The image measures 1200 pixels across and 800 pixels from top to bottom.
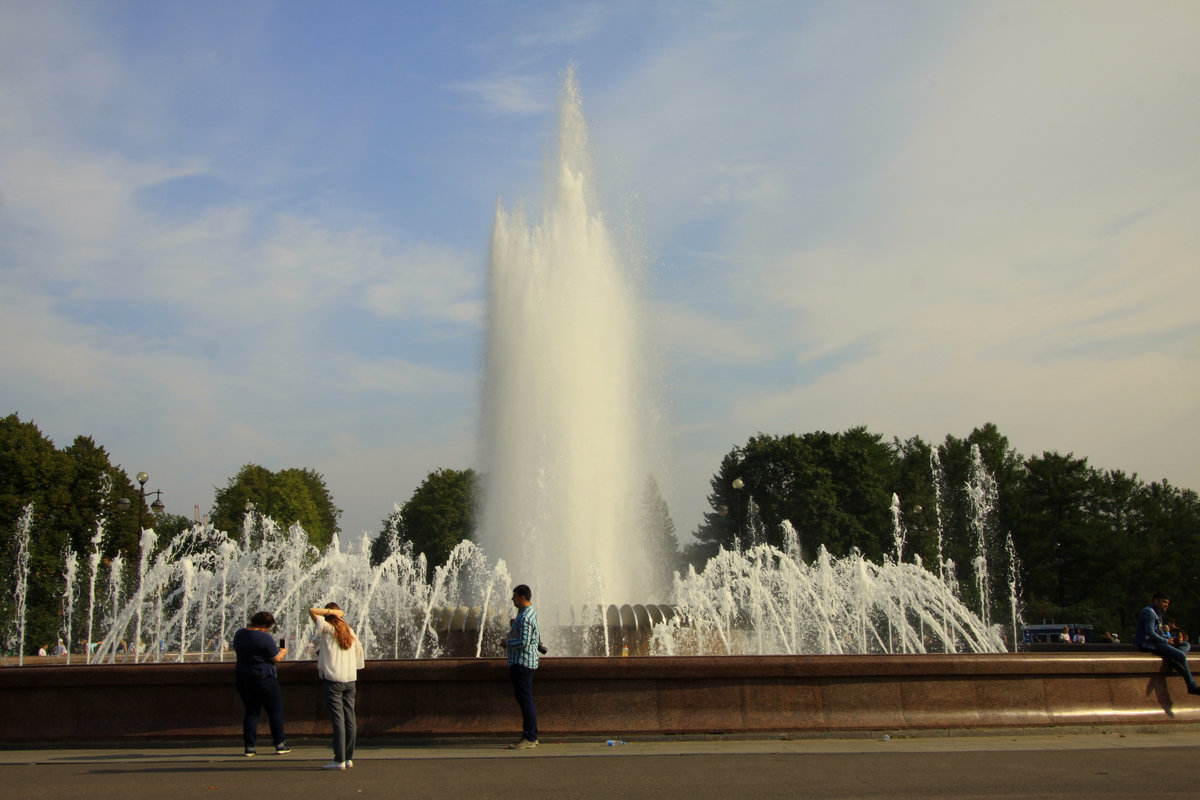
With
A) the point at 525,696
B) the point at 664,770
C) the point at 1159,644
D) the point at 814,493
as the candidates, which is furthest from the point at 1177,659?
the point at 814,493

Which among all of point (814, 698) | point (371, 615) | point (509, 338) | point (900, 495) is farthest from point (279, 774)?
point (900, 495)

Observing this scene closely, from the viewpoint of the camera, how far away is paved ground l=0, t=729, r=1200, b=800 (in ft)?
25.1

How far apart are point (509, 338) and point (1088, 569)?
158ft

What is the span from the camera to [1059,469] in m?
63.0

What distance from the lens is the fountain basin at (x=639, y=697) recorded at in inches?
417

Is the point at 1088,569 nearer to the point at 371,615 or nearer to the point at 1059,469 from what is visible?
the point at 1059,469

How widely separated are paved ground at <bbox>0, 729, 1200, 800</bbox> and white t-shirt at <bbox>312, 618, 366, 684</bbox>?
0.83 m

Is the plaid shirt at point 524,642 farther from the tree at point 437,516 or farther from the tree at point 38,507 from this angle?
the tree at point 437,516

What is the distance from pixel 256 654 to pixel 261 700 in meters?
0.47

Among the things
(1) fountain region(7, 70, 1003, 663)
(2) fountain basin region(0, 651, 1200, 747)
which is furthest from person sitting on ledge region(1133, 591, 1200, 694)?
(1) fountain region(7, 70, 1003, 663)

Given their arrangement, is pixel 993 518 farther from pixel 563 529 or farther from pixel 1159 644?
pixel 1159 644

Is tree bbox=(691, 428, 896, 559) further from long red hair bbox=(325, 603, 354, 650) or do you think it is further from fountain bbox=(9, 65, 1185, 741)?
long red hair bbox=(325, 603, 354, 650)

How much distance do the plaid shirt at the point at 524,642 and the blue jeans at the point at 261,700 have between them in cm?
243

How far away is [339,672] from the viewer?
9.57m
